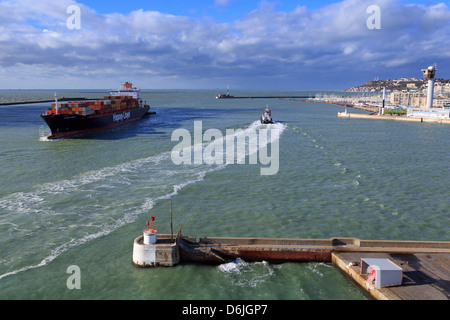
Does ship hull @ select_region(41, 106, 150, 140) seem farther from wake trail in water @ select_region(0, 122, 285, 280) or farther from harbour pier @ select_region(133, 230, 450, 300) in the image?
harbour pier @ select_region(133, 230, 450, 300)

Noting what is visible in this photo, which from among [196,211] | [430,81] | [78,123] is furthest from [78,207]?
[430,81]

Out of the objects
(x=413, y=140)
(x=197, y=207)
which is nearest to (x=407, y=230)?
(x=197, y=207)

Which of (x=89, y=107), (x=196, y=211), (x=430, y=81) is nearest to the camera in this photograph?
(x=196, y=211)

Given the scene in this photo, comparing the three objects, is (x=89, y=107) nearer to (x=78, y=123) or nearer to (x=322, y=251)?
(x=78, y=123)

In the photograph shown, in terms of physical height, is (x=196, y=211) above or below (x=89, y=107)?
below

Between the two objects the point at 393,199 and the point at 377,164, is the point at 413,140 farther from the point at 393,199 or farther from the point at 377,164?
the point at 393,199

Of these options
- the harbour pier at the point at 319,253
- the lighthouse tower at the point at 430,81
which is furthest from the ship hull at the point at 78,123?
the lighthouse tower at the point at 430,81
